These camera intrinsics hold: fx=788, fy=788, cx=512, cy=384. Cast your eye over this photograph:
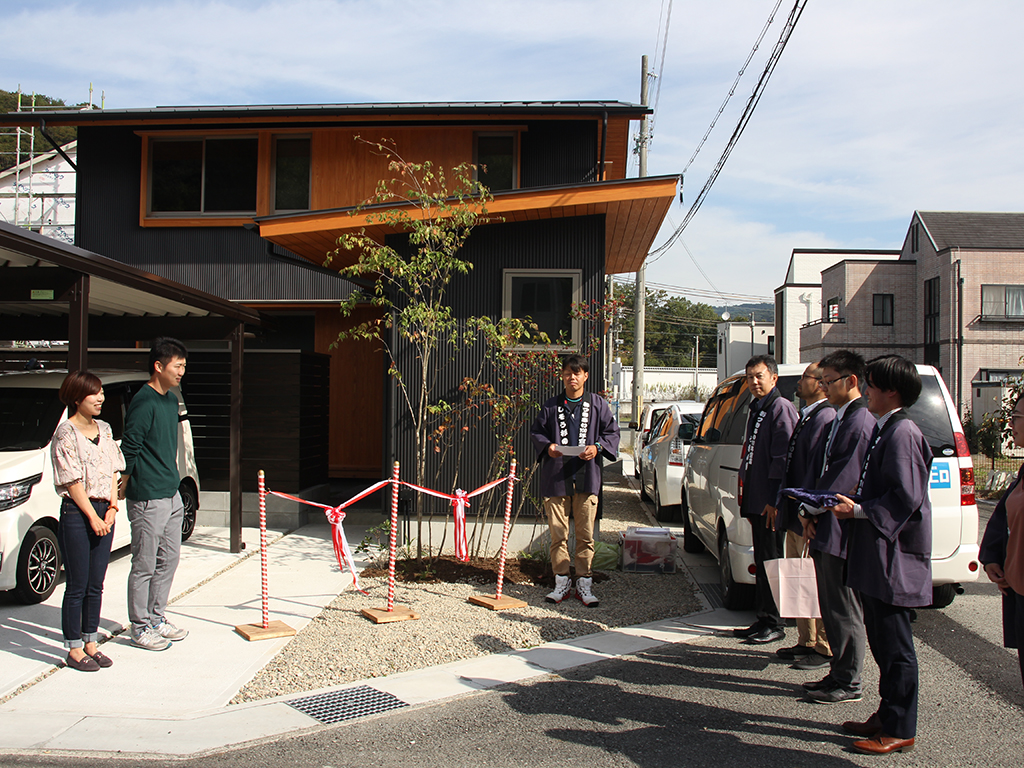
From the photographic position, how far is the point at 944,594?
619 cm

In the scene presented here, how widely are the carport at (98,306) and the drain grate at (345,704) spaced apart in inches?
126

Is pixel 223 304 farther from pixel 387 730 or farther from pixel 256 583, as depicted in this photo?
pixel 387 730

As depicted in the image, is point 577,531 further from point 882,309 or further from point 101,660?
point 882,309

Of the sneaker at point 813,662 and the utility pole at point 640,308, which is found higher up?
the utility pole at point 640,308

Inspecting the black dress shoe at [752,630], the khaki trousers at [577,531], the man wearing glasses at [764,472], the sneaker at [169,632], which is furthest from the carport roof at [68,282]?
the black dress shoe at [752,630]

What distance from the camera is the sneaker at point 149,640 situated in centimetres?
525

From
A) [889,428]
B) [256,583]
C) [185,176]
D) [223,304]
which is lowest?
[256,583]

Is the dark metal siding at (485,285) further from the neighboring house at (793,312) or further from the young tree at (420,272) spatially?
the neighboring house at (793,312)

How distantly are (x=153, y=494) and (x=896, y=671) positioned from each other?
4.46 metres

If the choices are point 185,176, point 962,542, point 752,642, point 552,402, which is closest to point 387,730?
point 752,642

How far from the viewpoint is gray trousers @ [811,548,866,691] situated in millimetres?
4375

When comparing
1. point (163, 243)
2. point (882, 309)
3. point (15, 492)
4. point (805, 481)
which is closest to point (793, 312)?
point (882, 309)

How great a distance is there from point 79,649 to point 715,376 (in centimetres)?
6503

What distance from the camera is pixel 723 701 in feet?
14.8
